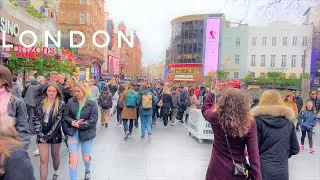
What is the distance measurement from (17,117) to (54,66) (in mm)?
9317

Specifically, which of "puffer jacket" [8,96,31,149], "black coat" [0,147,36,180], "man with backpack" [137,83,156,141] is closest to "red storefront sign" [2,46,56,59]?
"man with backpack" [137,83,156,141]

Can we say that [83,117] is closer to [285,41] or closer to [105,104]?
[105,104]

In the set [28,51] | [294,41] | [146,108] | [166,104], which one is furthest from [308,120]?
[294,41]

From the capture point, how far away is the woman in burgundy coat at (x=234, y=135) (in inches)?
127

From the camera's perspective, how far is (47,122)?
5367 mm

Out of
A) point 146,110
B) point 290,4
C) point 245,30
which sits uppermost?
point 245,30

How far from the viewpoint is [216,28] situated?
6153cm

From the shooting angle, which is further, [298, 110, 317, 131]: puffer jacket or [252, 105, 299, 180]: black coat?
[298, 110, 317, 131]: puffer jacket

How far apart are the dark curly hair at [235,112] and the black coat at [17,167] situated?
6.28ft

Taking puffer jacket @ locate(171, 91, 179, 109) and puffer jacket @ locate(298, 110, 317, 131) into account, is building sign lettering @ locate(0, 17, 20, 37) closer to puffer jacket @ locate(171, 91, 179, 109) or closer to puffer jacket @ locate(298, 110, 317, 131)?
puffer jacket @ locate(171, 91, 179, 109)

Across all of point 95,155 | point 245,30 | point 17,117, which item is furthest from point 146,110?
point 245,30

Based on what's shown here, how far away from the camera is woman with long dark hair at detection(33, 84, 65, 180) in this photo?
533 centimetres

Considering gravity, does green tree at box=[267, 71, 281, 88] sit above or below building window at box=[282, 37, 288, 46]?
below

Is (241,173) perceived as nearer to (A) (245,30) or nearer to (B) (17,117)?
(B) (17,117)
